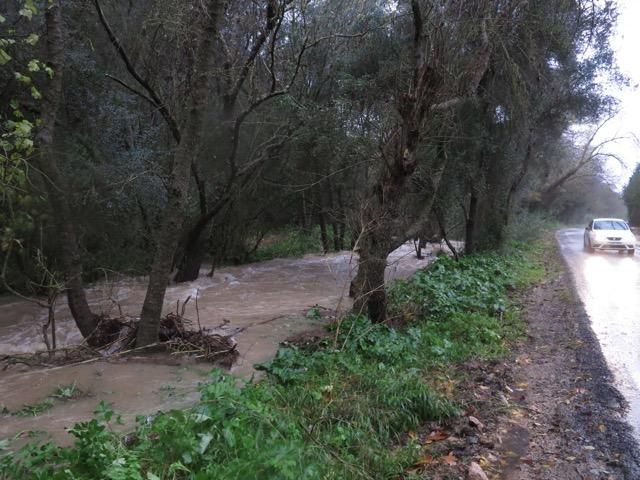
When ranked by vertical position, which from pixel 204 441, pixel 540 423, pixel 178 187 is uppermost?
pixel 178 187

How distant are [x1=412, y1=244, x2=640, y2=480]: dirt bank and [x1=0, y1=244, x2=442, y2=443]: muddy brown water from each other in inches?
104

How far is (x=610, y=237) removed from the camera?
74.9 feet

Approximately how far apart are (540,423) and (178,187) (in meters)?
5.52

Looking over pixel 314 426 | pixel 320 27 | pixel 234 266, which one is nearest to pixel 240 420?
pixel 314 426

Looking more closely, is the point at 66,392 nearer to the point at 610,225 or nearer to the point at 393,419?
the point at 393,419

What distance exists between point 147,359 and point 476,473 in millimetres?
4929

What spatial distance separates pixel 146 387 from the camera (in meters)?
6.53

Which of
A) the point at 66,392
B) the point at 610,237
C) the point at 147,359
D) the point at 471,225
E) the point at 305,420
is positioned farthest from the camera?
the point at 610,237

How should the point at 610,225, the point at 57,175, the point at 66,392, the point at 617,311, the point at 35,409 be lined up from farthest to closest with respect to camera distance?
the point at 610,225 < the point at 617,311 < the point at 57,175 < the point at 66,392 < the point at 35,409

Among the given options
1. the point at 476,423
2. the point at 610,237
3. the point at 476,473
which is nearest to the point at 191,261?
the point at 476,423

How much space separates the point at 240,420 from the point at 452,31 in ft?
27.5

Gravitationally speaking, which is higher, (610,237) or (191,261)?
(610,237)

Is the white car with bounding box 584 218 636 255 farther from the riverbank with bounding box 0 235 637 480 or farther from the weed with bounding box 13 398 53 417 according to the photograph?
the weed with bounding box 13 398 53 417

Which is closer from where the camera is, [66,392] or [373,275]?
[66,392]
